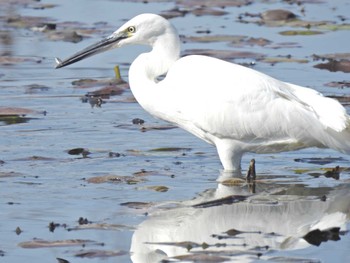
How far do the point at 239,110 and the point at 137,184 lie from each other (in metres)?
1.04

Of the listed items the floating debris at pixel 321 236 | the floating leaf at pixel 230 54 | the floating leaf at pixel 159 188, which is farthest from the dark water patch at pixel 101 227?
the floating leaf at pixel 230 54

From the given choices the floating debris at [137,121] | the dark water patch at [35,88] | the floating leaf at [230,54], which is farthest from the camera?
the floating leaf at [230,54]

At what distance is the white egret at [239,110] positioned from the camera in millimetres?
9469

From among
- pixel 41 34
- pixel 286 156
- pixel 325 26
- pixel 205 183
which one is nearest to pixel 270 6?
pixel 325 26

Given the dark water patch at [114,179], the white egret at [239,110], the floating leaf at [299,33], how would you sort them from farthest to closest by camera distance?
the floating leaf at [299,33], the white egret at [239,110], the dark water patch at [114,179]

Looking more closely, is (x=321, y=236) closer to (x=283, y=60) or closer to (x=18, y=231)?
(x=18, y=231)

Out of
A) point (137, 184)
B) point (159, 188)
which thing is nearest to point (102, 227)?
point (159, 188)

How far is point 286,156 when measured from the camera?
10.4m

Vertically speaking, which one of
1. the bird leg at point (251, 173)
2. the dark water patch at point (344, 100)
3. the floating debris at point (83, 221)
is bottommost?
the floating debris at point (83, 221)

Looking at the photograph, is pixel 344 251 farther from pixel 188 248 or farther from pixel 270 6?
pixel 270 6

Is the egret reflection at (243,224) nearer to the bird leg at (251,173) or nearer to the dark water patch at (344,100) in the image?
the bird leg at (251,173)

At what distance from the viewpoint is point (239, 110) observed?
955cm

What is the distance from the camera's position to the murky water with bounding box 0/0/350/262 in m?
7.44

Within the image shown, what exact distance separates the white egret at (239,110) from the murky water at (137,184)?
0.92ft
